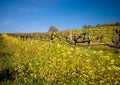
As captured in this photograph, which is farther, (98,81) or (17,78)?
(17,78)

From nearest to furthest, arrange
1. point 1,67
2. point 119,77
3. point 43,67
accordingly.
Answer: point 119,77 < point 43,67 < point 1,67

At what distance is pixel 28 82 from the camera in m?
8.86

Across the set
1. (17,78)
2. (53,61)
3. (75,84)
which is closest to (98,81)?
(75,84)

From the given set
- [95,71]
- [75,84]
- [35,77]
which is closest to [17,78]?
[35,77]

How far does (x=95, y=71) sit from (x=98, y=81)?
0.50 meters

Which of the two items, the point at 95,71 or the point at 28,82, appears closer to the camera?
the point at 95,71

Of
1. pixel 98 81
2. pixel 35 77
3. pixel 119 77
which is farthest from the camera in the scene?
pixel 35 77

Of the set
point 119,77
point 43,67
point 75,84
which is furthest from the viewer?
point 43,67

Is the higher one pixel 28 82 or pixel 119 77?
pixel 119 77

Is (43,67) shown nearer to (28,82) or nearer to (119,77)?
(28,82)

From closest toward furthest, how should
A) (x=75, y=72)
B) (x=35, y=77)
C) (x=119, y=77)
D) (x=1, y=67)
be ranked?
(x=119, y=77), (x=75, y=72), (x=35, y=77), (x=1, y=67)

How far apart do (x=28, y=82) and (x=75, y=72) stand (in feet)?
6.59

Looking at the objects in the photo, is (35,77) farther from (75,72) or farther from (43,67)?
(75,72)

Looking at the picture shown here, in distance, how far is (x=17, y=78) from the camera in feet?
31.4
